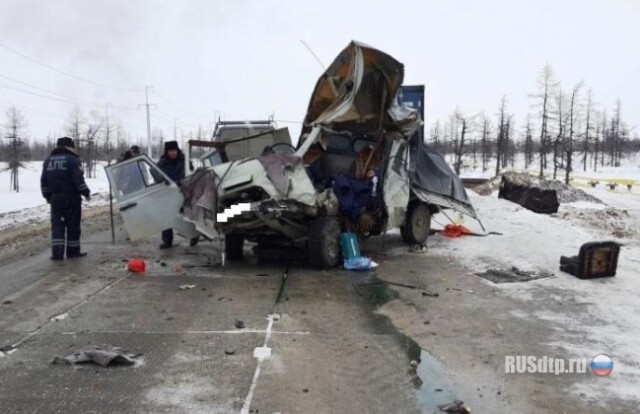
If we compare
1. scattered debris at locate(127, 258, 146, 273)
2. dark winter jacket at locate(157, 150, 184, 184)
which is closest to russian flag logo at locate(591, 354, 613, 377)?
scattered debris at locate(127, 258, 146, 273)

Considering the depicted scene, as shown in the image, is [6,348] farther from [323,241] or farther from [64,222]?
[64,222]

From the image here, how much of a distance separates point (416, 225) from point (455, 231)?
1443 mm

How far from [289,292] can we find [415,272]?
211cm

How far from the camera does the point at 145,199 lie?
767 cm

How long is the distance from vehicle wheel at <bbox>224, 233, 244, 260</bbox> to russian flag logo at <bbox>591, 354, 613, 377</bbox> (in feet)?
17.6

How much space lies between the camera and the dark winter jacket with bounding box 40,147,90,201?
863 cm

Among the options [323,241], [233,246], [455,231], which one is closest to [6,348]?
[323,241]

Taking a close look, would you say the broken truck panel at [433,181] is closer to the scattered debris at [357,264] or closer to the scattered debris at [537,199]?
the scattered debris at [357,264]

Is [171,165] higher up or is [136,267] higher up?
[171,165]

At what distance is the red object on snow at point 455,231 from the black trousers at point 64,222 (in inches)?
264

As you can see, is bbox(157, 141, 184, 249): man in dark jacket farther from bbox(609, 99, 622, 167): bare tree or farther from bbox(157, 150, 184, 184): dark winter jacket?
bbox(609, 99, 622, 167): bare tree

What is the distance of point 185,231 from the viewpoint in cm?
764

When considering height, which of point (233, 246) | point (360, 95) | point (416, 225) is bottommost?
point (233, 246)

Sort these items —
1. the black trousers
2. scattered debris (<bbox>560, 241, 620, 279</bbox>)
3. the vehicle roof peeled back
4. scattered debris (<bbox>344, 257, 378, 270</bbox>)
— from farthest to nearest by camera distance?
the black trousers < the vehicle roof peeled back < scattered debris (<bbox>344, 257, 378, 270</bbox>) < scattered debris (<bbox>560, 241, 620, 279</bbox>)
